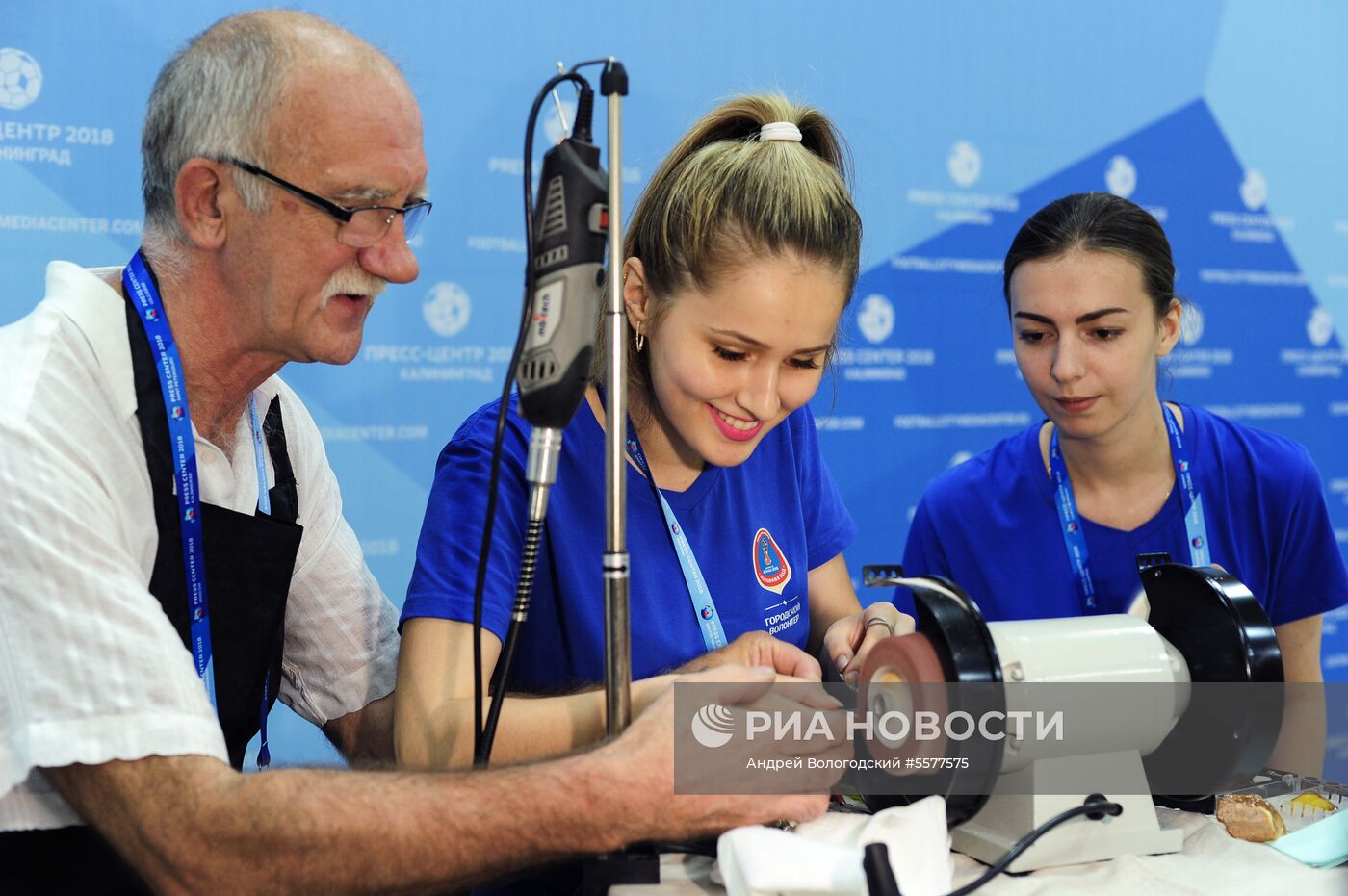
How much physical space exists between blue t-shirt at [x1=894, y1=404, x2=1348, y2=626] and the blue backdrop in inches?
2.6

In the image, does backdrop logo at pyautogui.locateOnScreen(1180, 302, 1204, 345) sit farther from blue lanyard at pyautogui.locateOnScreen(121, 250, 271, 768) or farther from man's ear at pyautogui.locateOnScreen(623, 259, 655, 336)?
blue lanyard at pyautogui.locateOnScreen(121, 250, 271, 768)

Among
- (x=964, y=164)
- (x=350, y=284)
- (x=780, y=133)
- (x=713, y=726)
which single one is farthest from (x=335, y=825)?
(x=964, y=164)

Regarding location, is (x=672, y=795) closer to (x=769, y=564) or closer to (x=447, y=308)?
(x=769, y=564)

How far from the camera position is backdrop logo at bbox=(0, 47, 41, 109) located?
7.14 ft

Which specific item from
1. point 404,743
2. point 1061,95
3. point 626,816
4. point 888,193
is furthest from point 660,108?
point 626,816

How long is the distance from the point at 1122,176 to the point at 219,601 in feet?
9.88

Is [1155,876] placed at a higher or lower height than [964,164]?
lower

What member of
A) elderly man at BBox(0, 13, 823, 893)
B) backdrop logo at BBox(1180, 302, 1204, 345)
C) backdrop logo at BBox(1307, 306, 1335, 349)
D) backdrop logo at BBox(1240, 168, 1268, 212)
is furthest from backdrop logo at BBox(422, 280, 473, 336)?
backdrop logo at BBox(1307, 306, 1335, 349)

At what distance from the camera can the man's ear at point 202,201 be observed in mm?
1356

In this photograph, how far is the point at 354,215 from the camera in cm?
137

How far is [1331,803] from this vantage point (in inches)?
46.3

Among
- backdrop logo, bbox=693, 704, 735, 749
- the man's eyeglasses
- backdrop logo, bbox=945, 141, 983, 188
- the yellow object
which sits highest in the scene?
backdrop logo, bbox=945, 141, 983, 188

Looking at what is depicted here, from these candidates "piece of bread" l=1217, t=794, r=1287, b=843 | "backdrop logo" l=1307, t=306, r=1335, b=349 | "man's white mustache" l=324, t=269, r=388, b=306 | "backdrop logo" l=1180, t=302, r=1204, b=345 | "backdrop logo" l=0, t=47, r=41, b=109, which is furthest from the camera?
"backdrop logo" l=1307, t=306, r=1335, b=349

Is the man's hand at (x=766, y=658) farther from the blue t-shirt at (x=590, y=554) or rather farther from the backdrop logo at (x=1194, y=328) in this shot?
the backdrop logo at (x=1194, y=328)
